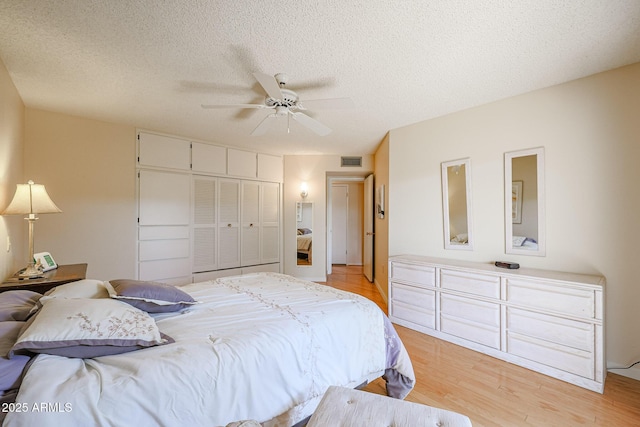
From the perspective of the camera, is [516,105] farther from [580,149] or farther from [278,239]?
[278,239]

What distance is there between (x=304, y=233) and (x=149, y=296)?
3746 millimetres

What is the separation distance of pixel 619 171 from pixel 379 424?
276cm

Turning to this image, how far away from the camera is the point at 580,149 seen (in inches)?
92.7

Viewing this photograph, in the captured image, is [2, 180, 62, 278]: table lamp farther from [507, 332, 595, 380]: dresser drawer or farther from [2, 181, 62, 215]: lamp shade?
[507, 332, 595, 380]: dresser drawer

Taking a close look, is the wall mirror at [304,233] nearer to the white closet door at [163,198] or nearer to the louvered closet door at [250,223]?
the louvered closet door at [250,223]

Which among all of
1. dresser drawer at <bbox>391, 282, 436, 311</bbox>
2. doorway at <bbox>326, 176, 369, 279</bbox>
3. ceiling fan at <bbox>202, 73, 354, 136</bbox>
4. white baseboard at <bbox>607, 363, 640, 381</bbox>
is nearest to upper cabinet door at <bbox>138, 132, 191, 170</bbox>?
ceiling fan at <bbox>202, 73, 354, 136</bbox>

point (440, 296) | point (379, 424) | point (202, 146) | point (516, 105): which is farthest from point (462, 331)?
point (202, 146)

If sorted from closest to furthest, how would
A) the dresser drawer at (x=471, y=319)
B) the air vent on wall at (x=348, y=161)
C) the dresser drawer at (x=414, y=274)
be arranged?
the dresser drawer at (x=471, y=319), the dresser drawer at (x=414, y=274), the air vent on wall at (x=348, y=161)

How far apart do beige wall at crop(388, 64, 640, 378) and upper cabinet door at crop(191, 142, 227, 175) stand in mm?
3408

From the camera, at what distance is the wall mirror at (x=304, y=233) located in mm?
5238

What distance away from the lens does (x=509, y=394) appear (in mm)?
1959

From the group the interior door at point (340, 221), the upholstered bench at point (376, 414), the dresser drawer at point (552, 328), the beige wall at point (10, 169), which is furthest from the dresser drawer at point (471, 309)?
the interior door at point (340, 221)

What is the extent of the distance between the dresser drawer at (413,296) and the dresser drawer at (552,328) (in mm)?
711

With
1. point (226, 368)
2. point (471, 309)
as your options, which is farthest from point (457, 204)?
point (226, 368)
